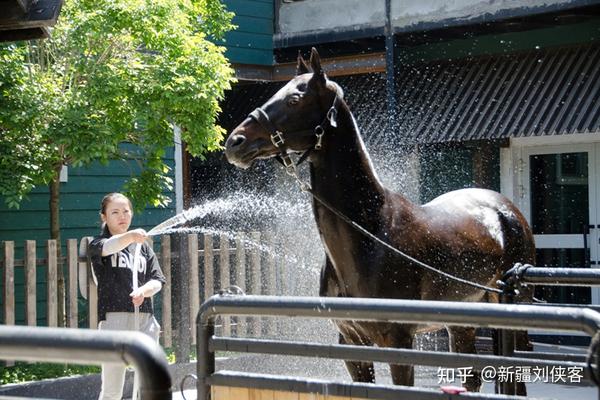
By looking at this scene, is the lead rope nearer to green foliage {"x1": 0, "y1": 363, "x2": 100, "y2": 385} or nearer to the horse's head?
the horse's head

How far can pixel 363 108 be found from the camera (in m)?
16.1

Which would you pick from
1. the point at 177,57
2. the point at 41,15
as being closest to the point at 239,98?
the point at 177,57

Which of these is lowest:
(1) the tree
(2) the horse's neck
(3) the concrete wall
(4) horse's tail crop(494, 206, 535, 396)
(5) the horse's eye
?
(4) horse's tail crop(494, 206, 535, 396)

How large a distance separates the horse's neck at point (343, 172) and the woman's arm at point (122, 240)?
1226 millimetres

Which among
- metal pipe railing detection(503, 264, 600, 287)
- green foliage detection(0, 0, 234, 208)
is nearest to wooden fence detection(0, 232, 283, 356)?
green foliage detection(0, 0, 234, 208)

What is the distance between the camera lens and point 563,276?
5.76 meters

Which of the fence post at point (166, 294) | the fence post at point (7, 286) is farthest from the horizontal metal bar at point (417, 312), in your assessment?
the fence post at point (166, 294)

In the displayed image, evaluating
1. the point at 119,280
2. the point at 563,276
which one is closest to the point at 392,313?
the point at 563,276

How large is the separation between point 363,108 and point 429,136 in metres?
1.70

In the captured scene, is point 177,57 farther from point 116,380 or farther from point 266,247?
point 116,380

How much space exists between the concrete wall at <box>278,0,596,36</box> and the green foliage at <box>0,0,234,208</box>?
3.77 metres

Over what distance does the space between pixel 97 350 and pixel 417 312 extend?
1361mm

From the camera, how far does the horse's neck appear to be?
257 inches

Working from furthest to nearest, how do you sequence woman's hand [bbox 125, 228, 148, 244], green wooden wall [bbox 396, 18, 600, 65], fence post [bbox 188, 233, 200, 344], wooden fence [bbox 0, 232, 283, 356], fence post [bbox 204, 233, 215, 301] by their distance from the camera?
1. green wooden wall [bbox 396, 18, 600, 65]
2. fence post [bbox 204, 233, 215, 301]
3. fence post [bbox 188, 233, 200, 344]
4. wooden fence [bbox 0, 232, 283, 356]
5. woman's hand [bbox 125, 228, 148, 244]
